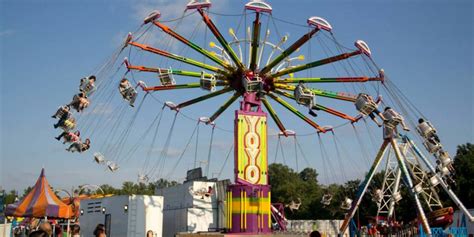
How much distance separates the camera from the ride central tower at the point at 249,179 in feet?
72.6

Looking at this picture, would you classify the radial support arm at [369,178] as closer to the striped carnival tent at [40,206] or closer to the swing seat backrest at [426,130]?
the swing seat backrest at [426,130]

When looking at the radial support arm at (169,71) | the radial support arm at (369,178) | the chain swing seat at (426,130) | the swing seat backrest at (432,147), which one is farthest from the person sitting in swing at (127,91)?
the radial support arm at (369,178)

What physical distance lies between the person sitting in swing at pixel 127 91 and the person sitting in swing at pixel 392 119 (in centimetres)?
1134

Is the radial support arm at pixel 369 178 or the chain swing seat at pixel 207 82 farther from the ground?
the chain swing seat at pixel 207 82

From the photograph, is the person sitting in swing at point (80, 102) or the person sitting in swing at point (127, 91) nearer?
the person sitting in swing at point (80, 102)

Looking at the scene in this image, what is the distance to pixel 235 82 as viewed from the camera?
990 inches

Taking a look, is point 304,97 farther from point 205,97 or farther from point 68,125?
point 68,125

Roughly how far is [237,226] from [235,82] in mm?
6956

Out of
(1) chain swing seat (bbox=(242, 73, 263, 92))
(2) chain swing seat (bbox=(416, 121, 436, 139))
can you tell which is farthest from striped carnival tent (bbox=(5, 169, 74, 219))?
(2) chain swing seat (bbox=(416, 121, 436, 139))

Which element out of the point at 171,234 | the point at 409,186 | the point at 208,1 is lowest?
the point at 171,234

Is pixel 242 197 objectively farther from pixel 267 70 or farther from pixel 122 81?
pixel 122 81

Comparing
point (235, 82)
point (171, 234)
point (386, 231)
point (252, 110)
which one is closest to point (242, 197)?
point (252, 110)

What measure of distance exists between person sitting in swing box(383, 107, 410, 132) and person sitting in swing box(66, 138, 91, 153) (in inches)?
526

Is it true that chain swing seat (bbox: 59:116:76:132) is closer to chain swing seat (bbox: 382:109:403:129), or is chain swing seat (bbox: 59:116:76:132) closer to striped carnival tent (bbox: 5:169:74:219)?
striped carnival tent (bbox: 5:169:74:219)
